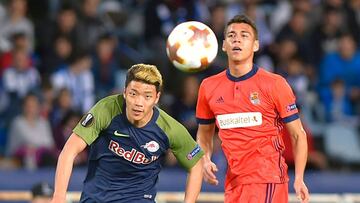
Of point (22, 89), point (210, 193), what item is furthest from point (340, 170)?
point (22, 89)

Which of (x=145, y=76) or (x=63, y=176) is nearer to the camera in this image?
(x=63, y=176)

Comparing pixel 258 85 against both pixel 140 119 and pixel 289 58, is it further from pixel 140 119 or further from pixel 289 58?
pixel 289 58

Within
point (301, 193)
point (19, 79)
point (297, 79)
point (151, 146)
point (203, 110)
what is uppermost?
point (203, 110)

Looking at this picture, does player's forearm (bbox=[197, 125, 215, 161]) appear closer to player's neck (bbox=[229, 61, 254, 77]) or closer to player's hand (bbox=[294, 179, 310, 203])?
player's neck (bbox=[229, 61, 254, 77])

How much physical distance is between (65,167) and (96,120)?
0.45 metres

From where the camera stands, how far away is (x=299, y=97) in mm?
13031

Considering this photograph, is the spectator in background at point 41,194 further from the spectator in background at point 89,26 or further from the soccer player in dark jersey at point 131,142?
the spectator in background at point 89,26

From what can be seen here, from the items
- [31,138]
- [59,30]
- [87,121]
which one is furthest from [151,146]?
[59,30]

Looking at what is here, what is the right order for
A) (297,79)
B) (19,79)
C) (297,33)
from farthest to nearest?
(297,33)
(297,79)
(19,79)

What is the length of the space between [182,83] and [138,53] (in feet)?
3.50

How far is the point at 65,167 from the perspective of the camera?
7.20m

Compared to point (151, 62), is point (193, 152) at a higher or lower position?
higher

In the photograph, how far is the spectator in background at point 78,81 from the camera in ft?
42.0

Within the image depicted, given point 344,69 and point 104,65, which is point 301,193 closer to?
point 104,65
